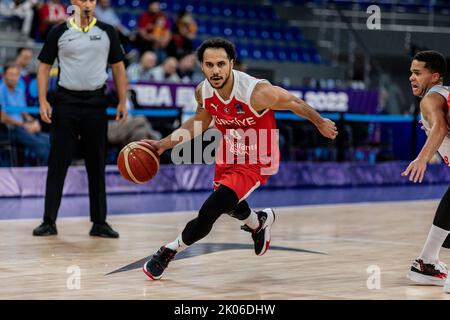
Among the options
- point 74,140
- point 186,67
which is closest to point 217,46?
point 74,140

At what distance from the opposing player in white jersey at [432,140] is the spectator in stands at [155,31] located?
10.6 m

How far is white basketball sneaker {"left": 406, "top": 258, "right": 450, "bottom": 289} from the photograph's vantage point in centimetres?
618

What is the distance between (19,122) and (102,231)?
419 centimetres

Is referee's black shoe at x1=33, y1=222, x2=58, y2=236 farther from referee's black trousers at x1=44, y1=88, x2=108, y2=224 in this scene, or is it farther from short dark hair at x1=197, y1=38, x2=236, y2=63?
short dark hair at x1=197, y1=38, x2=236, y2=63

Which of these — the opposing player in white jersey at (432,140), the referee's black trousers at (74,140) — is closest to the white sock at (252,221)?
the opposing player in white jersey at (432,140)

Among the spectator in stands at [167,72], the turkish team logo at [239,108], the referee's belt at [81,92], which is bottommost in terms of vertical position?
the turkish team logo at [239,108]

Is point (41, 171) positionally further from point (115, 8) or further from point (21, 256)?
point (115, 8)

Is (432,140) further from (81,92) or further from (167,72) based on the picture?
(167,72)

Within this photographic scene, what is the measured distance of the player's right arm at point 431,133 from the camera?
19.0ft

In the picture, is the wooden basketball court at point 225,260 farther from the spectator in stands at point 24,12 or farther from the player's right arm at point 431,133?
the spectator in stands at point 24,12

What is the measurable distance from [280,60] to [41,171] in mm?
8748

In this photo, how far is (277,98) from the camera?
6.44m

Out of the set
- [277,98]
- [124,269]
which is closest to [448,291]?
[277,98]

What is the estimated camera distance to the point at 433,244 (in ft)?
20.5
